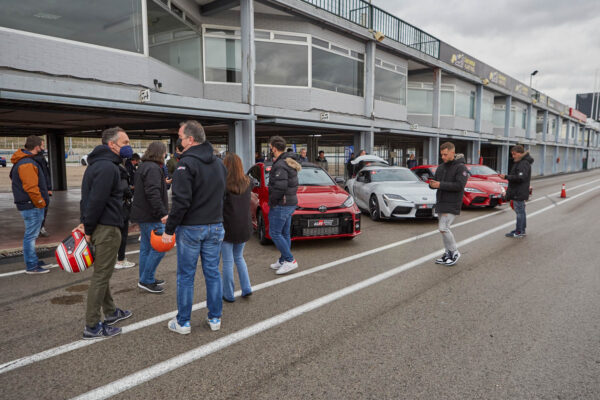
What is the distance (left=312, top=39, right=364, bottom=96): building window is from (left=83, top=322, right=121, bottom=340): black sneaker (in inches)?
493

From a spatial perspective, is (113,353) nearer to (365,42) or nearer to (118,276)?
(118,276)

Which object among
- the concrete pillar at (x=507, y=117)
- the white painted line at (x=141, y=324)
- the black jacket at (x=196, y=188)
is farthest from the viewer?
the concrete pillar at (x=507, y=117)

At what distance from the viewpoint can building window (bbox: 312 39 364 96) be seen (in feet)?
48.9

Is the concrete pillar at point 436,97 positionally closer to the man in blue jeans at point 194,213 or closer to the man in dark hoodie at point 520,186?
the man in dark hoodie at point 520,186

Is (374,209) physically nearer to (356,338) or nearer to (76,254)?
(356,338)

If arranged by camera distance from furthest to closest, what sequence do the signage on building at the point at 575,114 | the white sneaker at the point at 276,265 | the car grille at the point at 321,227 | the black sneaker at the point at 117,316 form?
1. the signage on building at the point at 575,114
2. the car grille at the point at 321,227
3. the white sneaker at the point at 276,265
4. the black sneaker at the point at 117,316

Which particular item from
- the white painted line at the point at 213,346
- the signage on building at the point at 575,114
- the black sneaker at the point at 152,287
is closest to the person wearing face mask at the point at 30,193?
the black sneaker at the point at 152,287

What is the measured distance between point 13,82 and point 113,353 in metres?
6.23

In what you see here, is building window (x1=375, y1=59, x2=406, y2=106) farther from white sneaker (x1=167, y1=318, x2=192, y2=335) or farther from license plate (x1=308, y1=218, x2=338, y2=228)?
white sneaker (x1=167, y1=318, x2=192, y2=335)

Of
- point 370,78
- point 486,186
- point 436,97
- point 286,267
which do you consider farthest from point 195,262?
point 436,97

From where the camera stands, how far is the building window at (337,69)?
14.9 metres

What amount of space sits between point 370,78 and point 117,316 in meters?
15.4

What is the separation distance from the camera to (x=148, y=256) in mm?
4887

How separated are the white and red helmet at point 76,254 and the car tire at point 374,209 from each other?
297 inches
